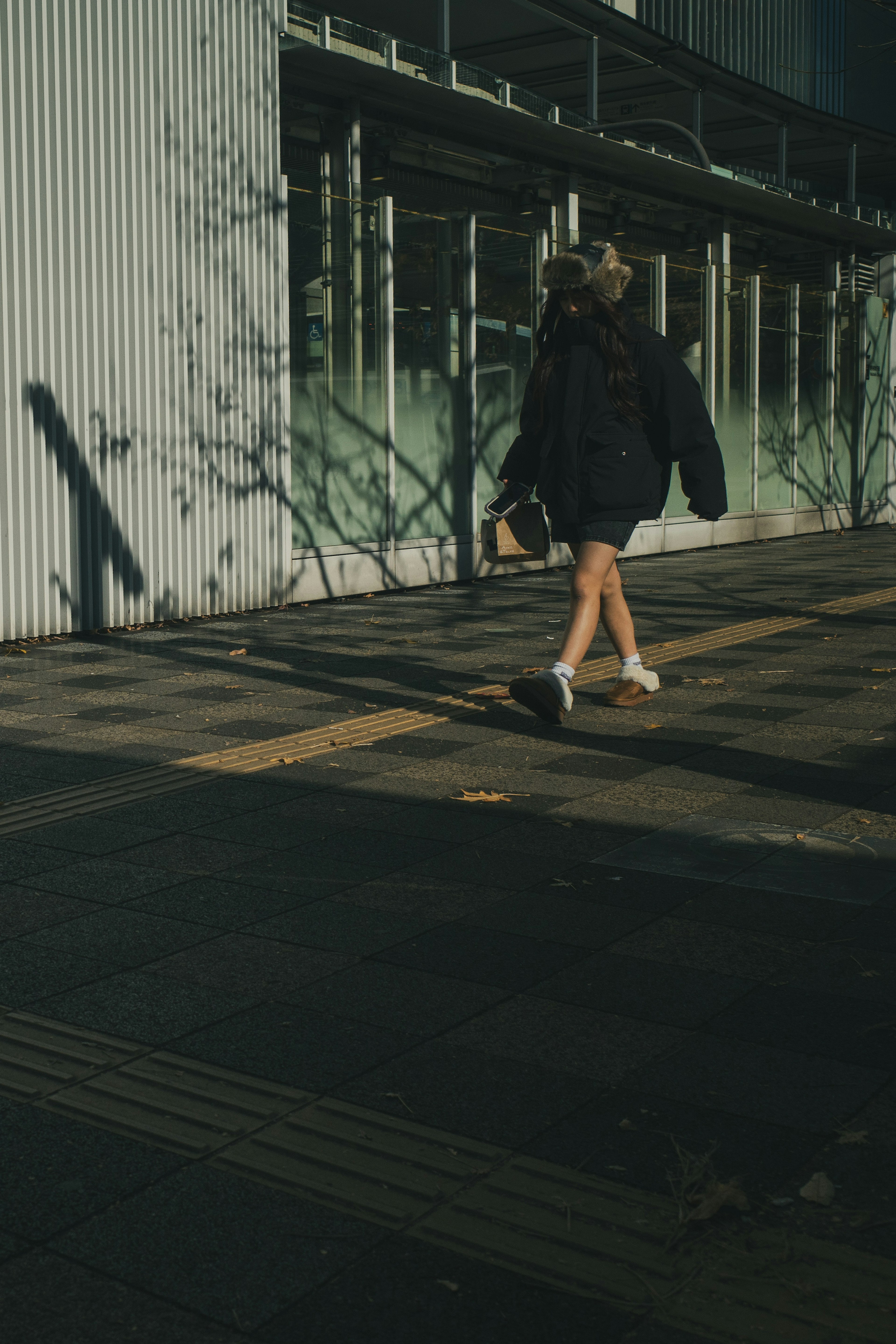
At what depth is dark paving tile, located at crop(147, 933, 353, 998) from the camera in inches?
132

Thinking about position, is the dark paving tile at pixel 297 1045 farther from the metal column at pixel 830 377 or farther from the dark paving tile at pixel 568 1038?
the metal column at pixel 830 377

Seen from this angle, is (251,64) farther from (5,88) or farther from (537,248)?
(537,248)

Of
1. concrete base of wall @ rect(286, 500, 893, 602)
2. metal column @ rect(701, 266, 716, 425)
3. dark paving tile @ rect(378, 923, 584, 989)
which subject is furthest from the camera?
metal column @ rect(701, 266, 716, 425)

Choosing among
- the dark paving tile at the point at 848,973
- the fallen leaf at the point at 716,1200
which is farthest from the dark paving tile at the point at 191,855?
the fallen leaf at the point at 716,1200

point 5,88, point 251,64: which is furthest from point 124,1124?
point 251,64

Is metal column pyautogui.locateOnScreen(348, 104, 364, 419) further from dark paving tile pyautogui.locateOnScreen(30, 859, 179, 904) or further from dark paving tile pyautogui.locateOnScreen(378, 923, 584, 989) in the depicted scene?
dark paving tile pyautogui.locateOnScreen(378, 923, 584, 989)

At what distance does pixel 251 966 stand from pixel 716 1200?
58.3 inches

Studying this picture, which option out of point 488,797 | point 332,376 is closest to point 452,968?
point 488,797

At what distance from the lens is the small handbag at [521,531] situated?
6.71m

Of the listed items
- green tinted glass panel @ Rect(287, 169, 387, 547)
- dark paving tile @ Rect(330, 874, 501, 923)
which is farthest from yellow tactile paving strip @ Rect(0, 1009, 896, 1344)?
green tinted glass panel @ Rect(287, 169, 387, 547)

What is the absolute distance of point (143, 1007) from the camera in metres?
3.25

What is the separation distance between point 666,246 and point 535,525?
1378 cm

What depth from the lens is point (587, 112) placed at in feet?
58.5

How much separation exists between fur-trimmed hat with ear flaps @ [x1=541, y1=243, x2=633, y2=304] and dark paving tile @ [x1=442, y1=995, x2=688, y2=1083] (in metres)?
4.02
